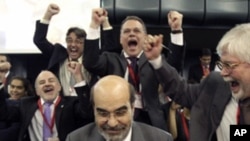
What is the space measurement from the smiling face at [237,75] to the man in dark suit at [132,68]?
0.79m

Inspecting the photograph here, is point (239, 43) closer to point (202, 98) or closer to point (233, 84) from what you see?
point (233, 84)

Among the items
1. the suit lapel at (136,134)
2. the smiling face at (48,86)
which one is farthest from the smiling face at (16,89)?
the suit lapel at (136,134)

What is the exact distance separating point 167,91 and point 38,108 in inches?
46.5

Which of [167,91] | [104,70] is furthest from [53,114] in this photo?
[167,91]

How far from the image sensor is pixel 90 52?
248cm

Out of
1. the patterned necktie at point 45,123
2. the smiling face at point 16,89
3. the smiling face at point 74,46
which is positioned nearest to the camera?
the patterned necktie at point 45,123

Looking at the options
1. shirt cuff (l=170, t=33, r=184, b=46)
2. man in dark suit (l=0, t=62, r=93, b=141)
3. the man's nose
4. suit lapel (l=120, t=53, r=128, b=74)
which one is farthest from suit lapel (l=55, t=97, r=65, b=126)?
the man's nose

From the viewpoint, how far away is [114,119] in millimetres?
1662

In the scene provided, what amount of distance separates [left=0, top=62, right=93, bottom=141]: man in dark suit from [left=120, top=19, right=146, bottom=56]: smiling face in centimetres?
49

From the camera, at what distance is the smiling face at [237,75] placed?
1.72 metres

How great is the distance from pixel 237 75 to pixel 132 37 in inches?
41.0

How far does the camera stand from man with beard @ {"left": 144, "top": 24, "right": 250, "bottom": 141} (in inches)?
68.0

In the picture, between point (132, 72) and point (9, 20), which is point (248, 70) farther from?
point (9, 20)

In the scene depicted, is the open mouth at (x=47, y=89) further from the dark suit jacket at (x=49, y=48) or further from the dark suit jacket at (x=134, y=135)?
the dark suit jacket at (x=134, y=135)
